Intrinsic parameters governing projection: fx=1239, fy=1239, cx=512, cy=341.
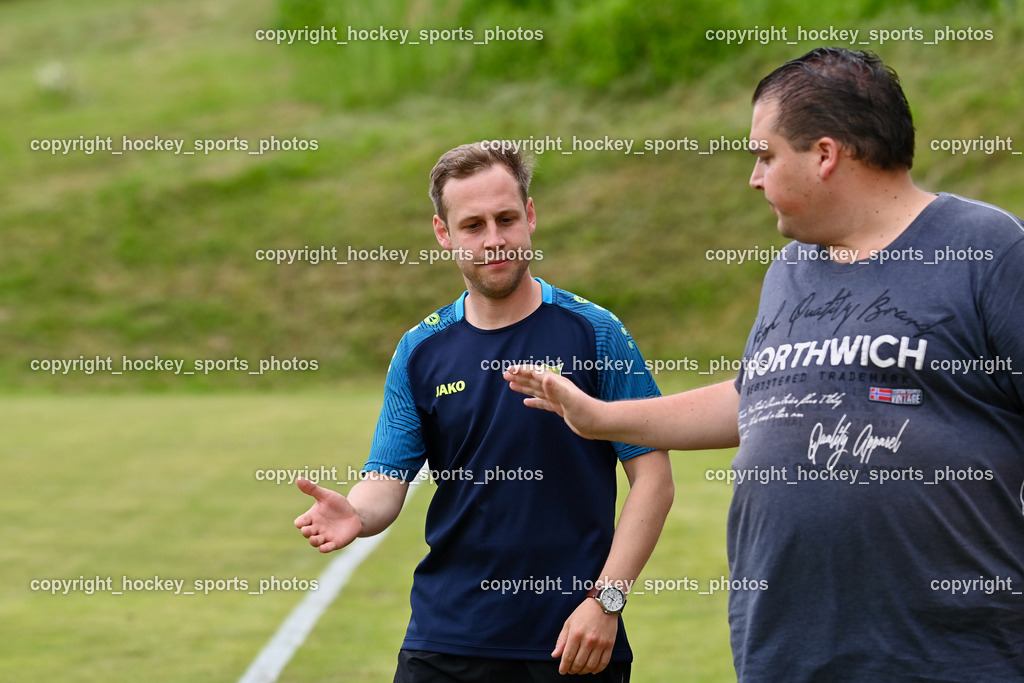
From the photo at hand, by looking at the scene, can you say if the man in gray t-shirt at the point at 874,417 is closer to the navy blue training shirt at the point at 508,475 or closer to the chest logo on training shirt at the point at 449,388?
the navy blue training shirt at the point at 508,475

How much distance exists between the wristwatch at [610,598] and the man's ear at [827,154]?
4.35 feet

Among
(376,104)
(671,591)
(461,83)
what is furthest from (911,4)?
(671,591)

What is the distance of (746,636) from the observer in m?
3.11

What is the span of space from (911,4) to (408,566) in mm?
31237

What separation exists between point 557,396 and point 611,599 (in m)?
0.64

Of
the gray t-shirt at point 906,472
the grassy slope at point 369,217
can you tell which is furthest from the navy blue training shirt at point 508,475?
the grassy slope at point 369,217

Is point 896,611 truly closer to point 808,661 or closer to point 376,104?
point 808,661

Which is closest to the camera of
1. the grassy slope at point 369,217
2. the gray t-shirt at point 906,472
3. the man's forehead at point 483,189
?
the gray t-shirt at point 906,472

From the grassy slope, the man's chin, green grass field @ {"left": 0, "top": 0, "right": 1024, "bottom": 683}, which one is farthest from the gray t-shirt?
the grassy slope

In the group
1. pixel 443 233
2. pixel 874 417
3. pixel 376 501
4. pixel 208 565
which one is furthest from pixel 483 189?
pixel 208 565

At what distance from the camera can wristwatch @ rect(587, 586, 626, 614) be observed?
355 centimetres

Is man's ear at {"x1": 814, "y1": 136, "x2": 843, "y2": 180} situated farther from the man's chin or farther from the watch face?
the watch face

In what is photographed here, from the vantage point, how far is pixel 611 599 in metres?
3.56

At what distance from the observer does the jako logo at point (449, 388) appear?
3.83m
